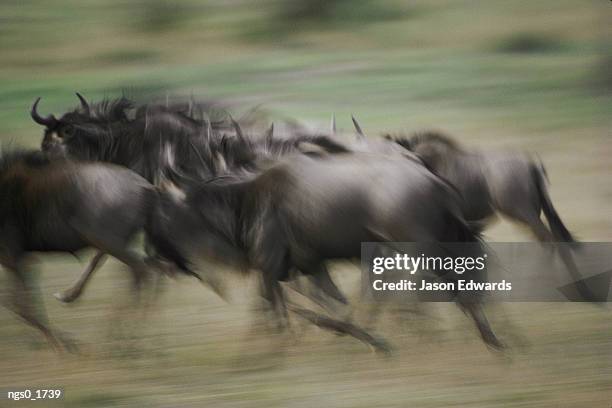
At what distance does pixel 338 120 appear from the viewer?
2082 mm

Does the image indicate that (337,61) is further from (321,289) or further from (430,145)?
(321,289)

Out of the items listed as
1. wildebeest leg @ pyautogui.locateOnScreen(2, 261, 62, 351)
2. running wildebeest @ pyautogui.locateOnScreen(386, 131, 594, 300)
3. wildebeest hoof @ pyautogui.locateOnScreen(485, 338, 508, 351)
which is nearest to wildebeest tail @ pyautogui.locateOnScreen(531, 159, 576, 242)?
running wildebeest @ pyautogui.locateOnScreen(386, 131, 594, 300)

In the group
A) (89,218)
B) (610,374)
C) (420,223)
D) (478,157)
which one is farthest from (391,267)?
(89,218)

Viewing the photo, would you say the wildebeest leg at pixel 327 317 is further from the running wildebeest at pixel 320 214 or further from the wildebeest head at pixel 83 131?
the wildebeest head at pixel 83 131

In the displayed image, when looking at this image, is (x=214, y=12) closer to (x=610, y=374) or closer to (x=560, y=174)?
A: (x=560, y=174)

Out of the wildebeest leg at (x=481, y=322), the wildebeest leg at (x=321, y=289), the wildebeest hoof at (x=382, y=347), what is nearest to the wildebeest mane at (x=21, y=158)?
the wildebeest leg at (x=321, y=289)

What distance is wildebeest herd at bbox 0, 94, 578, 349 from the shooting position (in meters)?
2.07

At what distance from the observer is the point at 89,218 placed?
6.99 feet

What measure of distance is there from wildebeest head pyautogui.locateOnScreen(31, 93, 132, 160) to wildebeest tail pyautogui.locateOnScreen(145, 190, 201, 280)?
0.21 m

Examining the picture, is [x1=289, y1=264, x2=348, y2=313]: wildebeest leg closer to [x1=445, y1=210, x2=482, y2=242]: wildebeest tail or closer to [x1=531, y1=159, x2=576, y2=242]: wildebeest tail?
[x1=445, y1=210, x2=482, y2=242]: wildebeest tail

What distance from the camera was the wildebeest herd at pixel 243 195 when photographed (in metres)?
2.07

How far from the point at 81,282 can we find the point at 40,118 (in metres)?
0.49

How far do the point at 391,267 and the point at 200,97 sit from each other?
0.74 meters

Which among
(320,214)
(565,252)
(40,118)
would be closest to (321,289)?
(320,214)
